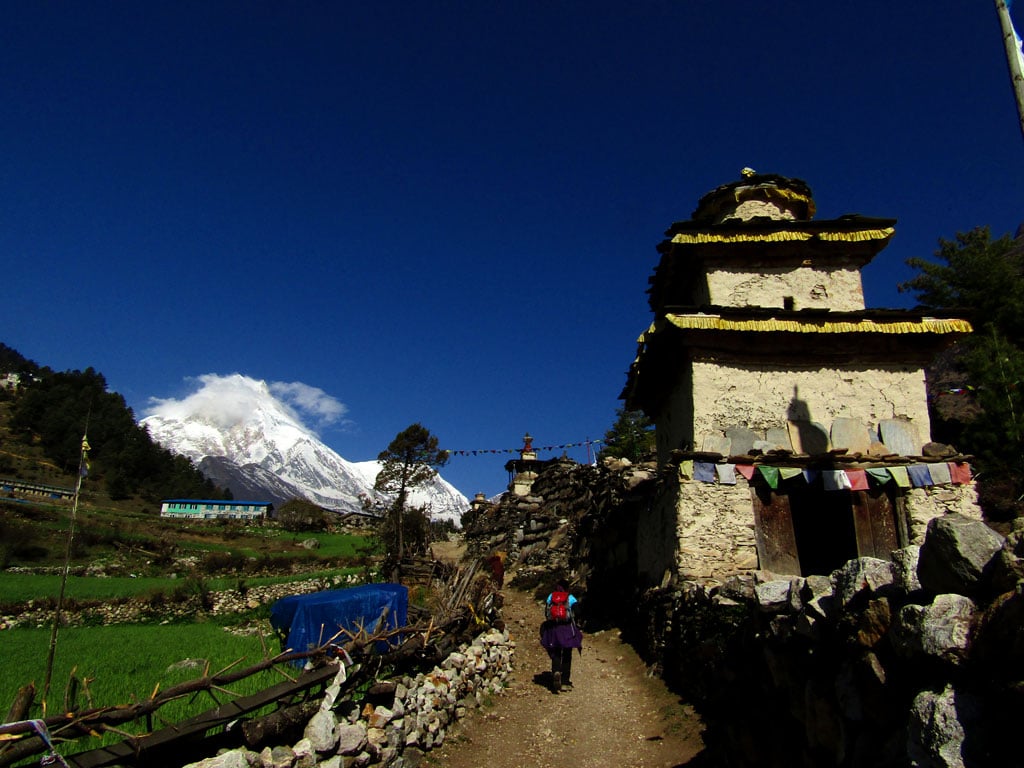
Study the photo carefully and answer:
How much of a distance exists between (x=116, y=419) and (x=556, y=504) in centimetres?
9128

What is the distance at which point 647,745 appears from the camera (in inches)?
334

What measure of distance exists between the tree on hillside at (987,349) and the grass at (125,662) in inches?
702

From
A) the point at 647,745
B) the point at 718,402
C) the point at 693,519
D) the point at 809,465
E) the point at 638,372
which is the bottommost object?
the point at 647,745

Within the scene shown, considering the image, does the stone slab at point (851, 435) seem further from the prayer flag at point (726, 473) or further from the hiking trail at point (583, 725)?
the hiking trail at point (583, 725)

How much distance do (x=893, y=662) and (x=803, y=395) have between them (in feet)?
32.5

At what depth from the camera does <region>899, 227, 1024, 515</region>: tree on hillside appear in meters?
21.2

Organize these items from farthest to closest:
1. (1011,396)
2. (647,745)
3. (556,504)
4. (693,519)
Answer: (556,504) → (1011,396) → (693,519) → (647,745)

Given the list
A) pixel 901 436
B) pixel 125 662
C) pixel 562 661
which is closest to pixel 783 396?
pixel 901 436

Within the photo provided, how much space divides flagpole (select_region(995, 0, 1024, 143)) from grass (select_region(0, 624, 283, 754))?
1156 cm

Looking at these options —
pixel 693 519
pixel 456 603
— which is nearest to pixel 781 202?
pixel 693 519

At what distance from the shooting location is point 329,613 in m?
14.7

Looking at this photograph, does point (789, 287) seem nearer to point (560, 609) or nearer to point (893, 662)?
point (560, 609)

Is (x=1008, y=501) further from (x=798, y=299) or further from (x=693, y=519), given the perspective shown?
(x=693, y=519)

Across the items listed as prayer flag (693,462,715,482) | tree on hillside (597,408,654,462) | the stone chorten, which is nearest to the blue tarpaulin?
the stone chorten
